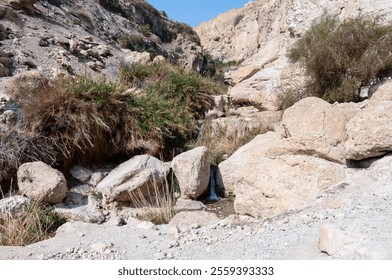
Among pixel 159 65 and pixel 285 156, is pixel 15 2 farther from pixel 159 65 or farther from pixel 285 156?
pixel 285 156

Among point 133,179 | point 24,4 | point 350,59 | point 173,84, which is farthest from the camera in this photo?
point 24,4

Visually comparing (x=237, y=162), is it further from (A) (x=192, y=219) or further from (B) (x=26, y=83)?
(B) (x=26, y=83)

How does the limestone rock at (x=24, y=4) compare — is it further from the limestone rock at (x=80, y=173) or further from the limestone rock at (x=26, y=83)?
the limestone rock at (x=80, y=173)

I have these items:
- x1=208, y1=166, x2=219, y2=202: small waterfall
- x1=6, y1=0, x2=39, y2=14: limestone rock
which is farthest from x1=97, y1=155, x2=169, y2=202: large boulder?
x1=6, y1=0, x2=39, y2=14: limestone rock

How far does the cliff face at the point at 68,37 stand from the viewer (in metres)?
10.1

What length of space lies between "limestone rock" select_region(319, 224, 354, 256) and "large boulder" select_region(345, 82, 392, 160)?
1485 mm

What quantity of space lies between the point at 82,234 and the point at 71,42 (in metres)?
9.89

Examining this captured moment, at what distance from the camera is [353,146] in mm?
3666

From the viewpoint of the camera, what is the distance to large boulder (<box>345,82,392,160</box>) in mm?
3520

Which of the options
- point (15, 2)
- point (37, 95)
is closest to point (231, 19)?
point (15, 2)

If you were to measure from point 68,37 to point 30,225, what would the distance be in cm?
1073

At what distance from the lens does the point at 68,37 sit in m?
12.9

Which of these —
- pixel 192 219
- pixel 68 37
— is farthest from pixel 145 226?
pixel 68 37
